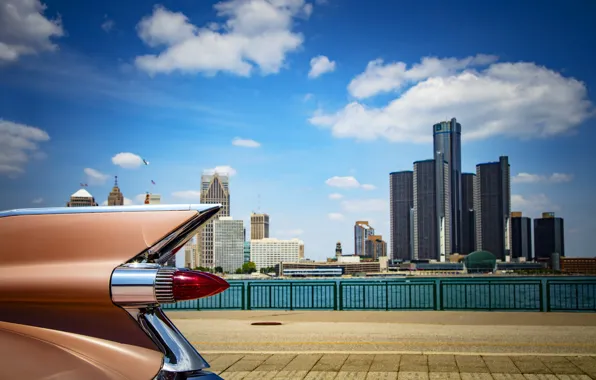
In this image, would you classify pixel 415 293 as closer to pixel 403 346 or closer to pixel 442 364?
pixel 403 346

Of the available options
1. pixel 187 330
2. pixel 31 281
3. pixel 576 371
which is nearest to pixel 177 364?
pixel 31 281

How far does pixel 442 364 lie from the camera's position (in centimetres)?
930

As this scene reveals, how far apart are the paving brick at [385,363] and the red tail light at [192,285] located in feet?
24.5

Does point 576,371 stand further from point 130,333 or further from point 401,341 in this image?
point 130,333

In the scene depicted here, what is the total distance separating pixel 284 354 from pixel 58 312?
8893 millimetres

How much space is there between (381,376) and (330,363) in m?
1.23

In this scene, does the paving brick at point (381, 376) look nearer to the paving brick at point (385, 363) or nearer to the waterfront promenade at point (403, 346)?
the waterfront promenade at point (403, 346)

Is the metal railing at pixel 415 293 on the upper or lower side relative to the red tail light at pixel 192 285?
lower

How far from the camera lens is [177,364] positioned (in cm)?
176

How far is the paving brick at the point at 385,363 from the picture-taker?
892cm

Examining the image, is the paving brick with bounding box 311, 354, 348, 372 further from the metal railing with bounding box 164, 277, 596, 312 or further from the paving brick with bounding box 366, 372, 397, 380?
the metal railing with bounding box 164, 277, 596, 312

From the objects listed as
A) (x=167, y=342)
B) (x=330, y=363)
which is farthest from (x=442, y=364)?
(x=167, y=342)

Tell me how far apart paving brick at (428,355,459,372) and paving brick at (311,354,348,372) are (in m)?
1.28

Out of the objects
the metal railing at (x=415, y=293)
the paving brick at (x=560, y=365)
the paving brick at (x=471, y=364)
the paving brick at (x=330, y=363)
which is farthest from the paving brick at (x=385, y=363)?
the metal railing at (x=415, y=293)
